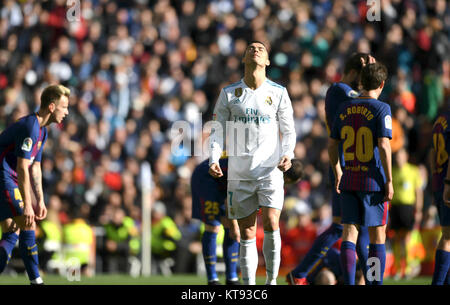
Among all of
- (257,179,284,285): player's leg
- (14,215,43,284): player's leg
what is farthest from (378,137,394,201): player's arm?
(14,215,43,284): player's leg

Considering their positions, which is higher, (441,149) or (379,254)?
(441,149)

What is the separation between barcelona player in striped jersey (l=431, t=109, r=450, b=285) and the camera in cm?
747

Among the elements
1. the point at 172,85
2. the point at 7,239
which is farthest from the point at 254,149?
the point at 172,85

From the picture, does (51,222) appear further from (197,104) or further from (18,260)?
(197,104)

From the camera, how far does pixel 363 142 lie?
7.40m

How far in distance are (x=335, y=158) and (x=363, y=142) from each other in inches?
22.0

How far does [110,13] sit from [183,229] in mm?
6653

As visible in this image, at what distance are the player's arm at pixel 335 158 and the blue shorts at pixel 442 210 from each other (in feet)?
3.07

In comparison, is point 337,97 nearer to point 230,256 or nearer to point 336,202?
point 336,202

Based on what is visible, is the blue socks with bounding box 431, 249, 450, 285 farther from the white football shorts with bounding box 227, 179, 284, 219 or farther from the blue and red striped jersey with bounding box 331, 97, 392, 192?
the white football shorts with bounding box 227, 179, 284, 219

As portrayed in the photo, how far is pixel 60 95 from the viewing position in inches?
319

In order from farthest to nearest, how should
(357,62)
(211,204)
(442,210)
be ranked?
1. (211,204)
2. (357,62)
3. (442,210)

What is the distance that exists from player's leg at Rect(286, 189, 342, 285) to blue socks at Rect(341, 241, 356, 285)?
95cm

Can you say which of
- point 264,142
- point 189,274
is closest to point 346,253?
point 264,142
